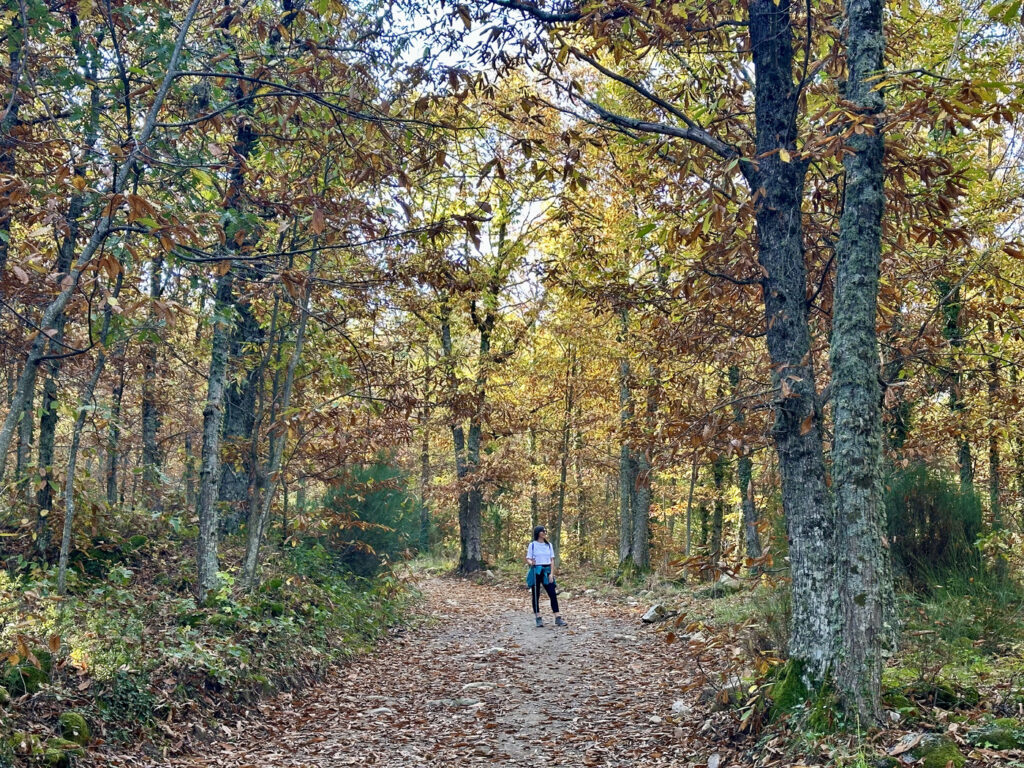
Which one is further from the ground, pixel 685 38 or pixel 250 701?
pixel 685 38

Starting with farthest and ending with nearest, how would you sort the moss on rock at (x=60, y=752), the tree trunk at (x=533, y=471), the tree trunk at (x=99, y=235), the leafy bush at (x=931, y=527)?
the tree trunk at (x=533, y=471), the leafy bush at (x=931, y=527), the moss on rock at (x=60, y=752), the tree trunk at (x=99, y=235)

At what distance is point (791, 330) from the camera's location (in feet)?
20.8

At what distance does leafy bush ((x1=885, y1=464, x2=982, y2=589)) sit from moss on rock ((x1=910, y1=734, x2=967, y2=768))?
4129 millimetres

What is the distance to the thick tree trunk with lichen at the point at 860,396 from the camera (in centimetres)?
498

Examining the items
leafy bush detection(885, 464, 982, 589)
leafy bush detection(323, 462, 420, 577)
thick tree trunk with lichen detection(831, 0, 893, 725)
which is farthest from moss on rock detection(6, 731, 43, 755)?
leafy bush detection(885, 464, 982, 589)

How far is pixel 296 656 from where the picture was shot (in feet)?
28.7

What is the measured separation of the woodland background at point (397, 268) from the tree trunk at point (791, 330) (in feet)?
0.13

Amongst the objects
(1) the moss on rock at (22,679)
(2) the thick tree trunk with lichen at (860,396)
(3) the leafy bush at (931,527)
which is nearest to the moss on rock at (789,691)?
(2) the thick tree trunk with lichen at (860,396)

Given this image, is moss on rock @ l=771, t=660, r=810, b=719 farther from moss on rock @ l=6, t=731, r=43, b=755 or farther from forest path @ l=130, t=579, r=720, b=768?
moss on rock @ l=6, t=731, r=43, b=755

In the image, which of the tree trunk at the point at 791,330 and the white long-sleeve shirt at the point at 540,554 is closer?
the tree trunk at the point at 791,330

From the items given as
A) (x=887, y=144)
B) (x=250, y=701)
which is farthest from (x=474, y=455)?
(x=887, y=144)

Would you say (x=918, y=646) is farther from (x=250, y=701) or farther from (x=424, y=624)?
(x=424, y=624)

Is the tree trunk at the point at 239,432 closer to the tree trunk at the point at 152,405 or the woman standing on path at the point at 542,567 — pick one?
the tree trunk at the point at 152,405

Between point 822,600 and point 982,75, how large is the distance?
4.11 meters
